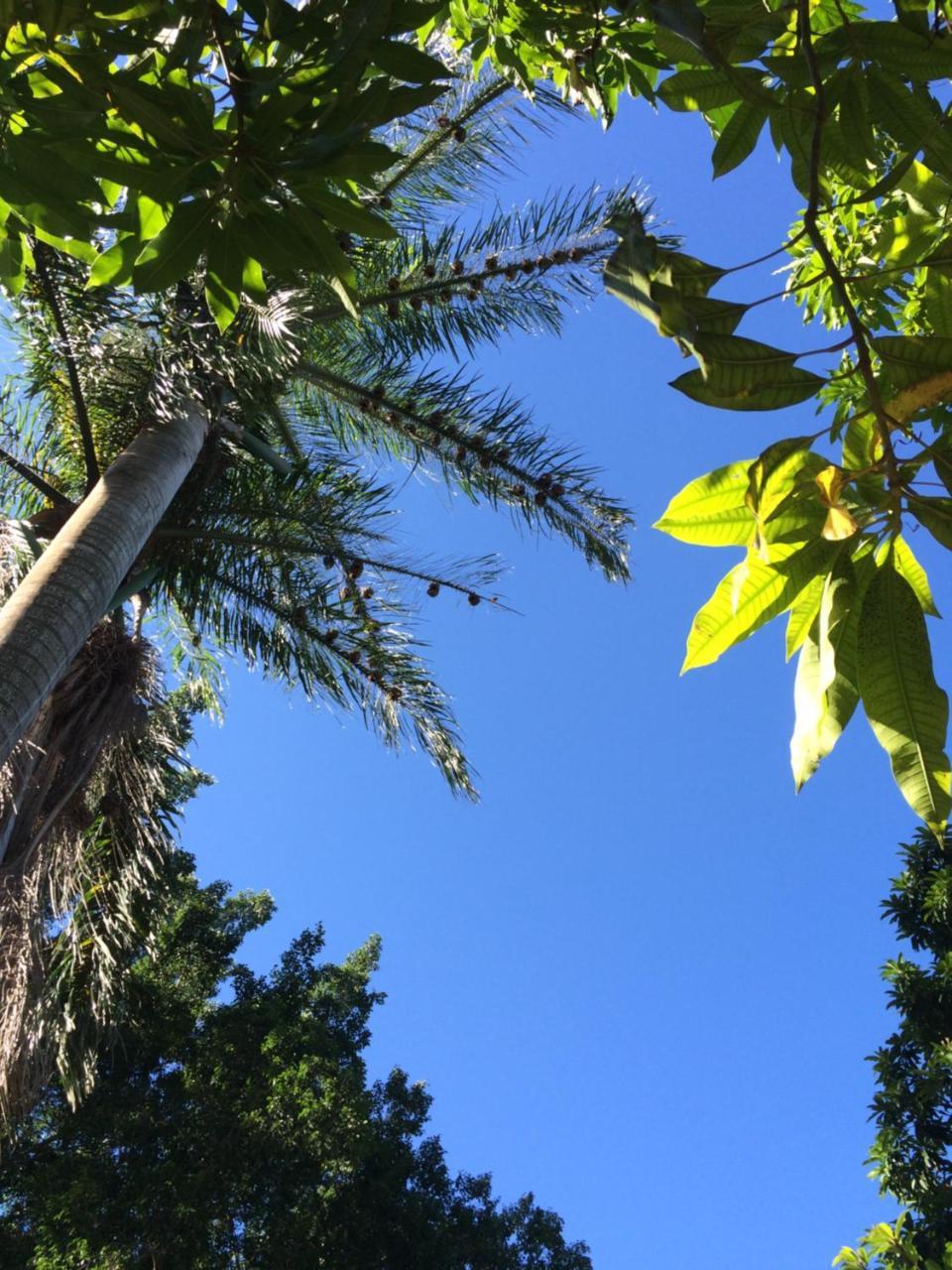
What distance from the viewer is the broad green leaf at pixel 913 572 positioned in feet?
3.68

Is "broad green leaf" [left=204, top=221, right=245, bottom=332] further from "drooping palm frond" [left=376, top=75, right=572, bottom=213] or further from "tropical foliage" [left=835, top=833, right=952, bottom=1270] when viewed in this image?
"tropical foliage" [left=835, top=833, right=952, bottom=1270]

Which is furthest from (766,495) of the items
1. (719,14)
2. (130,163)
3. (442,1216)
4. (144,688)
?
(442,1216)

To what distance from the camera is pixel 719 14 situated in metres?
1.39

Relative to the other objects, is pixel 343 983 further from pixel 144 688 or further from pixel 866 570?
pixel 866 570

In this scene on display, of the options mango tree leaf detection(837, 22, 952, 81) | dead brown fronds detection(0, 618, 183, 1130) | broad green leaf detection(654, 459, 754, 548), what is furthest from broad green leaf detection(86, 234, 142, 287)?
dead brown fronds detection(0, 618, 183, 1130)

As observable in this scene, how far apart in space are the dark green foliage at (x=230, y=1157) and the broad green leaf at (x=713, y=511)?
1053 cm

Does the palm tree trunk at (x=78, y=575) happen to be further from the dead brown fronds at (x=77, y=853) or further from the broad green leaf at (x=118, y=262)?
the broad green leaf at (x=118, y=262)

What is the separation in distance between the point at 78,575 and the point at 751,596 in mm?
3470

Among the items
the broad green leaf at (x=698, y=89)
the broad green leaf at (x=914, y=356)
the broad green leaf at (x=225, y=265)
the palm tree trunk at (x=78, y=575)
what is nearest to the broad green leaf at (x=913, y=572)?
the broad green leaf at (x=914, y=356)

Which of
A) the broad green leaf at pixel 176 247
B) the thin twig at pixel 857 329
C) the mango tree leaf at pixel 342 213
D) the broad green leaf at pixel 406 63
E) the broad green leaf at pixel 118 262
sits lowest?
the thin twig at pixel 857 329

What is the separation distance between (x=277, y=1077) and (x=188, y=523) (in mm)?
8819

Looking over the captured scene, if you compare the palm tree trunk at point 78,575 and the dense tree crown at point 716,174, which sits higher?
the palm tree trunk at point 78,575

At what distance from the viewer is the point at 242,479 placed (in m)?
6.31

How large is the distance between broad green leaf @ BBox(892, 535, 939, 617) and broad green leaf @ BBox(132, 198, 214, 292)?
42.9 inches
